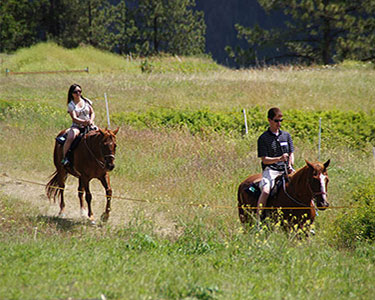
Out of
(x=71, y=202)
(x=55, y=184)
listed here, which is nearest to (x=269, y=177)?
(x=55, y=184)

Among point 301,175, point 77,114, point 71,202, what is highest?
point 77,114

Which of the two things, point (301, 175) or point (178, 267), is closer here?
point (178, 267)

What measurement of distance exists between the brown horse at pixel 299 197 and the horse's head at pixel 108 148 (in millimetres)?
2621

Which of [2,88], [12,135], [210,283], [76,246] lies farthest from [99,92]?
[210,283]

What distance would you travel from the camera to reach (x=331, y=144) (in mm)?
16531

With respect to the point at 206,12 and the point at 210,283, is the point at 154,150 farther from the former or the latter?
the point at 206,12

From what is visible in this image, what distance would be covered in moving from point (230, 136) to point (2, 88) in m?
16.3

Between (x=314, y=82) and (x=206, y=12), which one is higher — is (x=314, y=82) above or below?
below

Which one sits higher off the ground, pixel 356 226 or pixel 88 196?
Result: pixel 356 226

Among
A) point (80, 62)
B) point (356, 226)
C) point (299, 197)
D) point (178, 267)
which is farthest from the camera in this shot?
point (80, 62)

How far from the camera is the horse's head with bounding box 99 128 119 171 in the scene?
31.2 feet

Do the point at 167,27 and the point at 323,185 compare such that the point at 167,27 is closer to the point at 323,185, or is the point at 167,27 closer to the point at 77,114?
the point at 77,114

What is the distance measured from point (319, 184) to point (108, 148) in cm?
402

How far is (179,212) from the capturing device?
1050 cm
